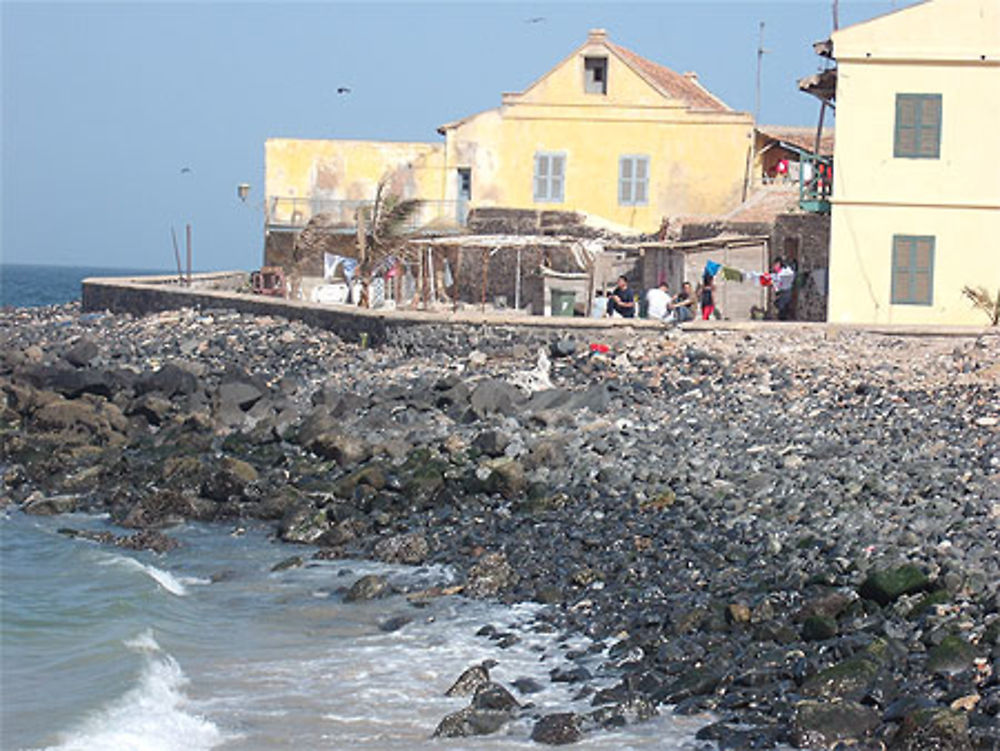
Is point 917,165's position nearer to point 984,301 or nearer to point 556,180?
point 984,301

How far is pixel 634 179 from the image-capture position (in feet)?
122

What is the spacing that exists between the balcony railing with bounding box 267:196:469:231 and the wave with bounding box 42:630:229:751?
85.6ft

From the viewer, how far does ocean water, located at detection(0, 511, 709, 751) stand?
1055 centimetres

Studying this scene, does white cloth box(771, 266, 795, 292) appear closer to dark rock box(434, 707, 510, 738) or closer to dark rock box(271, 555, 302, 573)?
dark rock box(271, 555, 302, 573)

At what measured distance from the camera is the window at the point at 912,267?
25500mm

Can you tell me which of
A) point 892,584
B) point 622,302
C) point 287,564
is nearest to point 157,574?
point 287,564

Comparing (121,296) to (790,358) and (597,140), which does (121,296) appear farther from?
(790,358)

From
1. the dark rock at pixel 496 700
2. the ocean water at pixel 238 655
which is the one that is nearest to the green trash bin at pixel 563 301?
the ocean water at pixel 238 655

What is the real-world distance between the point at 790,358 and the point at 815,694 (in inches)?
495

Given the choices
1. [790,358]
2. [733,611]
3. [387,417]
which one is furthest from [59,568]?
[790,358]

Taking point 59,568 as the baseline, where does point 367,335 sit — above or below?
above

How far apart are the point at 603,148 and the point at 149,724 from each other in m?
27.8

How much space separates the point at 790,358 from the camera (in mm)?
22141

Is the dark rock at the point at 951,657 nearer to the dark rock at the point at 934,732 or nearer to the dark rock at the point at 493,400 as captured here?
the dark rock at the point at 934,732
